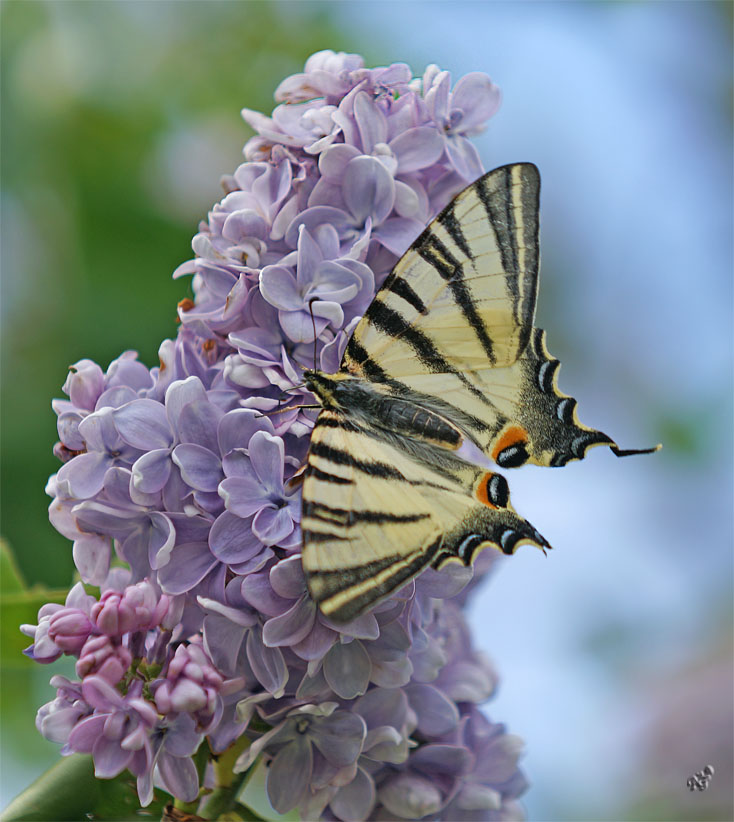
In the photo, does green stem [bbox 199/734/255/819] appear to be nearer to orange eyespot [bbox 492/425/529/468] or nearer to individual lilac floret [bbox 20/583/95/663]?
individual lilac floret [bbox 20/583/95/663]

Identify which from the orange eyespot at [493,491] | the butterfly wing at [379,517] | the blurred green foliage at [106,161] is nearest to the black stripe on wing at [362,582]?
the butterfly wing at [379,517]

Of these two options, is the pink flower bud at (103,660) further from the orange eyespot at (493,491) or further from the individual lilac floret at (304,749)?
the orange eyespot at (493,491)

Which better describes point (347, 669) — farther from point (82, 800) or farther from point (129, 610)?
point (82, 800)

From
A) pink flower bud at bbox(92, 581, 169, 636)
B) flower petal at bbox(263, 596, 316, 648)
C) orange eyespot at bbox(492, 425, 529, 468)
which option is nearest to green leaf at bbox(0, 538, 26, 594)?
pink flower bud at bbox(92, 581, 169, 636)

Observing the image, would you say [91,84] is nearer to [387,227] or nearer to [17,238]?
[17,238]

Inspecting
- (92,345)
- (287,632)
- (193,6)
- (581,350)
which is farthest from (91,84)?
(287,632)

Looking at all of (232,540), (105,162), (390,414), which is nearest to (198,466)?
(232,540)
